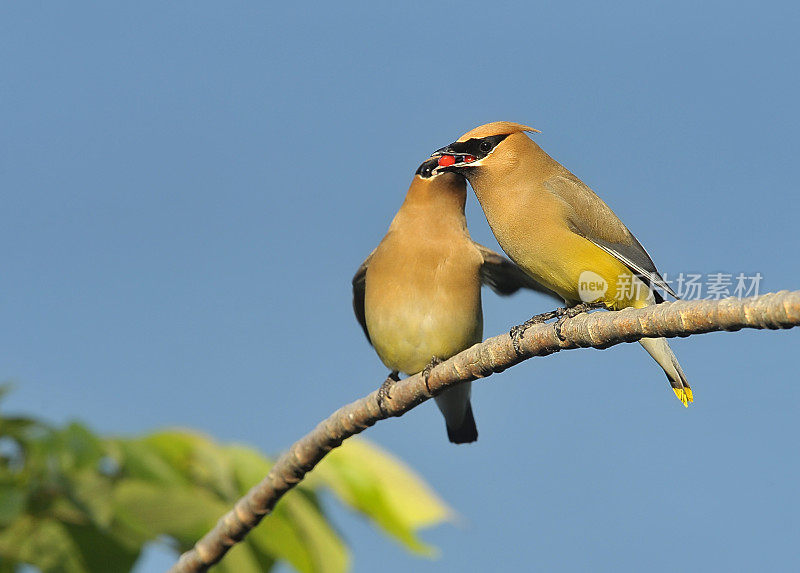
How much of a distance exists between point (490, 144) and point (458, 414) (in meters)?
1.50

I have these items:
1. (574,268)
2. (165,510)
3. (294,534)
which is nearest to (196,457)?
(165,510)

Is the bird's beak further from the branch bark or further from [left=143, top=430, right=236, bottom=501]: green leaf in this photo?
[left=143, top=430, right=236, bottom=501]: green leaf

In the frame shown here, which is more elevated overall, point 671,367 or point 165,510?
point 671,367

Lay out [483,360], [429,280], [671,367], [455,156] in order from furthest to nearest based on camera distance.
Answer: [429,280]
[455,156]
[671,367]
[483,360]

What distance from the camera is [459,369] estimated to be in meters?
3.27

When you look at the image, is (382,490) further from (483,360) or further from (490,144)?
(490,144)

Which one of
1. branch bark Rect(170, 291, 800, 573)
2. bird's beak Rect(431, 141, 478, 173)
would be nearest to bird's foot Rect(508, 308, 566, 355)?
branch bark Rect(170, 291, 800, 573)

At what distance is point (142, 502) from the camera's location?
331 cm

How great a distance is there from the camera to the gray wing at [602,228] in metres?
3.76

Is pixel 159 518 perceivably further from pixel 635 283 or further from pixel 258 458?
pixel 635 283

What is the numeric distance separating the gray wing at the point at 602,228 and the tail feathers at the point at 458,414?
124cm

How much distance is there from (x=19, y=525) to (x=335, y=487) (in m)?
1.13

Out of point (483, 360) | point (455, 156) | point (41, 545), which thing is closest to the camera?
point (483, 360)

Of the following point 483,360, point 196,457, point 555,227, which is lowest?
point 196,457
